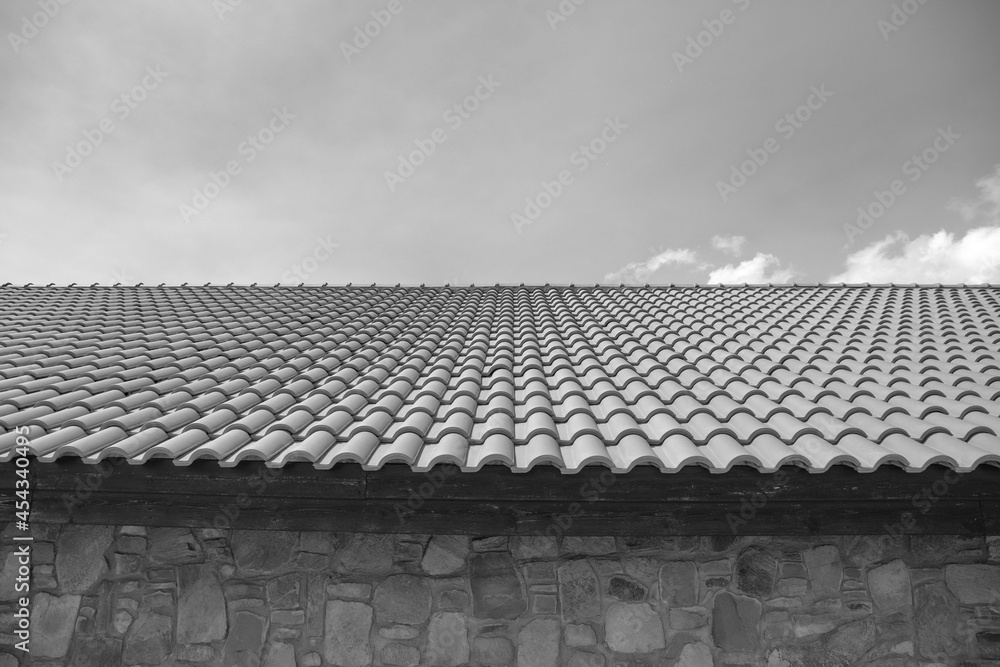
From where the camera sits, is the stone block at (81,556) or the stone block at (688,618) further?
the stone block at (81,556)

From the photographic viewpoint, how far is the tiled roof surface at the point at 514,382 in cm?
274

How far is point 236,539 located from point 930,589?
3.59 metres

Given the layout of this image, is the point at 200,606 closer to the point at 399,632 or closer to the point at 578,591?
the point at 399,632

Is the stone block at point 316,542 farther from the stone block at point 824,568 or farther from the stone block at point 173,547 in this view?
the stone block at point 824,568

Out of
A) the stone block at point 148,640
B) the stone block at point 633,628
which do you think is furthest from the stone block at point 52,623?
the stone block at point 633,628

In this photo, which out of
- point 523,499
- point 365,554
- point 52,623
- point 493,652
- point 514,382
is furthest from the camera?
point 514,382

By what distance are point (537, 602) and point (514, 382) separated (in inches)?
59.4

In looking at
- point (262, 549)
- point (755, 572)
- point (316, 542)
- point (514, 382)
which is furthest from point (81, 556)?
point (755, 572)

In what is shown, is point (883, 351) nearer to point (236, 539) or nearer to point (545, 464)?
point (545, 464)

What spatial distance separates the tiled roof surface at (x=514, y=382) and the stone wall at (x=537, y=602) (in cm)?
56

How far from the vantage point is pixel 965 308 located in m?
6.65

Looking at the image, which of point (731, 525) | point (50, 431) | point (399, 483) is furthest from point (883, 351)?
point (50, 431)

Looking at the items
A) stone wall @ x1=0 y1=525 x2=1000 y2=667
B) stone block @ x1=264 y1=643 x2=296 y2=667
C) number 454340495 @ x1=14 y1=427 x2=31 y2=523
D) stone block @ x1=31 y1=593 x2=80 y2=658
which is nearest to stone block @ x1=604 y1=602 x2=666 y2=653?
stone wall @ x1=0 y1=525 x2=1000 y2=667

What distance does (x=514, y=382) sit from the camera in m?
4.00
